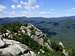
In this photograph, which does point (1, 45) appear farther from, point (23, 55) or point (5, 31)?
point (5, 31)

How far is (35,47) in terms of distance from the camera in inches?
1184

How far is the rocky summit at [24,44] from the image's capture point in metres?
23.4

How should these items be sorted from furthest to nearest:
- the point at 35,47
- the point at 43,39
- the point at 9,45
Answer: the point at 43,39 → the point at 35,47 → the point at 9,45

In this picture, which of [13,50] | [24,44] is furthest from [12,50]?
[24,44]

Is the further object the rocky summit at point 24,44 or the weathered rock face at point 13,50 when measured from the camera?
the rocky summit at point 24,44

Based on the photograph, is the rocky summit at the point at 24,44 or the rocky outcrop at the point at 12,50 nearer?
the rocky outcrop at the point at 12,50

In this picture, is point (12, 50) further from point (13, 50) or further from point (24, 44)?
point (24, 44)

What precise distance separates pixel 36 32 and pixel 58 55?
325 inches

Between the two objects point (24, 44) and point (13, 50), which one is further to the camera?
point (24, 44)

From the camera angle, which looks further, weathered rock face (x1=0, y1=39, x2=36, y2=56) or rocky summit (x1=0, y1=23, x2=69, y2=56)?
rocky summit (x1=0, y1=23, x2=69, y2=56)

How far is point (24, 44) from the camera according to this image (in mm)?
28797

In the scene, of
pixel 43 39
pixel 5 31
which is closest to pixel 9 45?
pixel 5 31

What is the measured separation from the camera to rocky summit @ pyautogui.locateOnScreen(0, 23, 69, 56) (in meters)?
23.4

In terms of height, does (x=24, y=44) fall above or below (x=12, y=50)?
below
